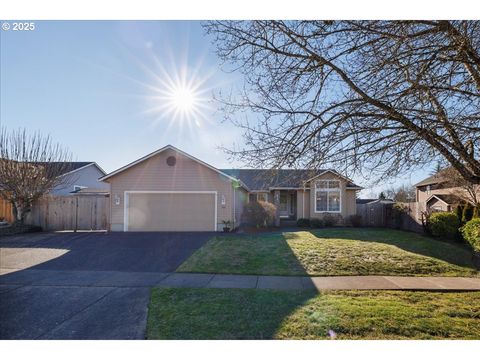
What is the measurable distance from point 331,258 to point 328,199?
36.3 feet

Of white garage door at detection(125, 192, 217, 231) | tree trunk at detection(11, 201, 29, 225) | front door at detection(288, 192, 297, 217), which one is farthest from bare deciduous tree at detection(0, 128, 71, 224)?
front door at detection(288, 192, 297, 217)

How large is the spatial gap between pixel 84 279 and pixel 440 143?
26.1 ft

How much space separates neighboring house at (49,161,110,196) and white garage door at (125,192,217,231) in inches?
323

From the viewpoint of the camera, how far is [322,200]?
1903cm

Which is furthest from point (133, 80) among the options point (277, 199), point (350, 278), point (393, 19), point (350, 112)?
point (277, 199)

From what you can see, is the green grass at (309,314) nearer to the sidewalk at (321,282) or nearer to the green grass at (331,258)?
the sidewalk at (321,282)

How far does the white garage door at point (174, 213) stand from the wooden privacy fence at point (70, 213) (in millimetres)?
2221

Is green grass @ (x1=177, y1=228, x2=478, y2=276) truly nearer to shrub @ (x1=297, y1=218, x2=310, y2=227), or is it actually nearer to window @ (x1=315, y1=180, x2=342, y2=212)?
shrub @ (x1=297, y1=218, x2=310, y2=227)

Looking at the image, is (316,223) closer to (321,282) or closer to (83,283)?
(321,282)

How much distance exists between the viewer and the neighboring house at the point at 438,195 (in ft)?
42.9

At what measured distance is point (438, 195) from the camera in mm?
21672

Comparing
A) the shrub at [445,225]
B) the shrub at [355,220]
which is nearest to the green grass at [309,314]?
the shrub at [445,225]

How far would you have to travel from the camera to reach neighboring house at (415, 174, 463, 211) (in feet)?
42.9

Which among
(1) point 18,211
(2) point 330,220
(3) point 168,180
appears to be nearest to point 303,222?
(2) point 330,220
